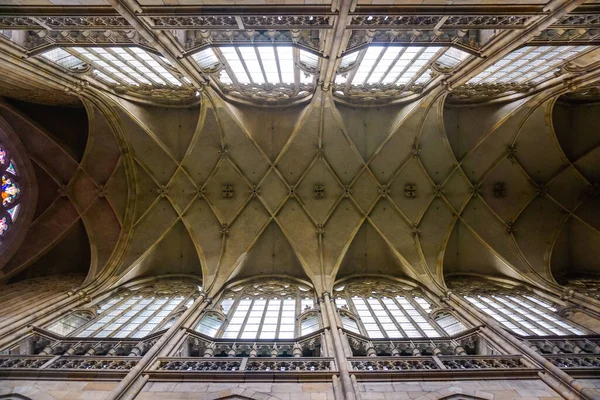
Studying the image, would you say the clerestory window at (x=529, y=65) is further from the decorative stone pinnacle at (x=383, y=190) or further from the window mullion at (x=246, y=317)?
the window mullion at (x=246, y=317)

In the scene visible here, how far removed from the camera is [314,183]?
1600 centimetres

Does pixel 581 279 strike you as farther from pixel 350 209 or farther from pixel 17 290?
pixel 17 290

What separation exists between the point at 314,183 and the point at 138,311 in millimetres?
8678

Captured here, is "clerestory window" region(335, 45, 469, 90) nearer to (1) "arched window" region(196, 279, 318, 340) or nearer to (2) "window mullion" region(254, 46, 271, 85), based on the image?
(2) "window mullion" region(254, 46, 271, 85)

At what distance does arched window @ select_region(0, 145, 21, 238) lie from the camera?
43.1ft

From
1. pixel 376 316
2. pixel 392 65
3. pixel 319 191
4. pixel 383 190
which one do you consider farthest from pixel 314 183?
pixel 376 316

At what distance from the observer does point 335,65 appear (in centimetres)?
932

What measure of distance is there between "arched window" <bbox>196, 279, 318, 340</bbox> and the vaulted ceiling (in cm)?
93

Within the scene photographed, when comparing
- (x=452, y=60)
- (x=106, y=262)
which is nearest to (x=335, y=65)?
(x=452, y=60)

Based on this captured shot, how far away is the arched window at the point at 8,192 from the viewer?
13.1 m

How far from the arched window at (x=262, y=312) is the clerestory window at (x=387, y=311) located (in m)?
1.23

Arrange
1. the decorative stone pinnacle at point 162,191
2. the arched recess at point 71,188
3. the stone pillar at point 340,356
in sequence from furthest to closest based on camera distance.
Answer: the decorative stone pinnacle at point 162,191
the arched recess at point 71,188
the stone pillar at point 340,356

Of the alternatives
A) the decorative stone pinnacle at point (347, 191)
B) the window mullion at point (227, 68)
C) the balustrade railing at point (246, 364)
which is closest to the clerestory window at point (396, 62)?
the window mullion at point (227, 68)

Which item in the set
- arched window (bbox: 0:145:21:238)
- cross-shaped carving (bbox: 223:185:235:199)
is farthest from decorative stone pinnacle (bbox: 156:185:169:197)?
arched window (bbox: 0:145:21:238)
